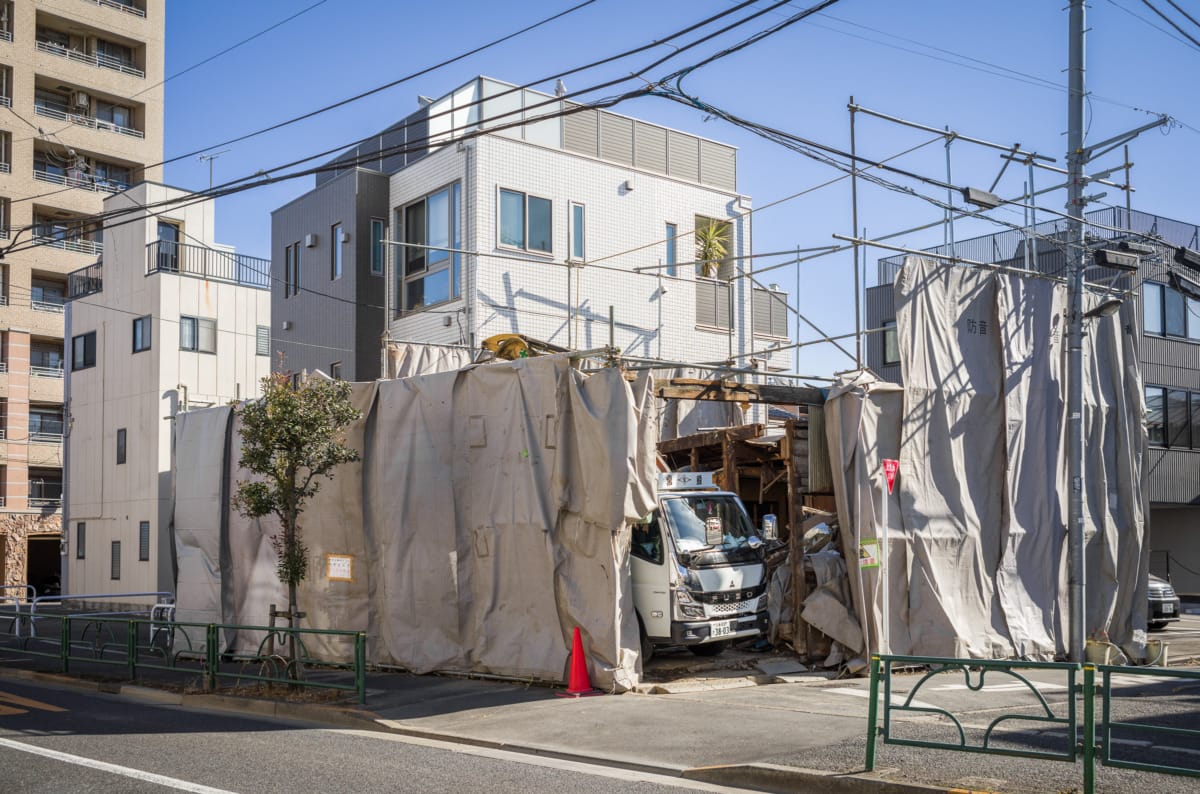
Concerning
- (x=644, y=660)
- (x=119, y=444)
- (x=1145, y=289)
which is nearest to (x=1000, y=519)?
(x=644, y=660)

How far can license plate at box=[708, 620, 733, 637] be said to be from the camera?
605 inches

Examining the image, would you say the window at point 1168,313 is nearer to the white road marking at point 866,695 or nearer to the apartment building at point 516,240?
the apartment building at point 516,240

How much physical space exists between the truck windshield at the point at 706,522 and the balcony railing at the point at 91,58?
4919 centimetres

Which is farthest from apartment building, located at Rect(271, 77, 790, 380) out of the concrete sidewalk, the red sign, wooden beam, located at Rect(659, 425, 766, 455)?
the concrete sidewalk

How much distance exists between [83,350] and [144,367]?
5024mm

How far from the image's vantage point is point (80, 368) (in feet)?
→ 131

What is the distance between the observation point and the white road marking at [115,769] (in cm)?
868

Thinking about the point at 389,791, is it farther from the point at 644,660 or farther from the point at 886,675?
the point at 644,660

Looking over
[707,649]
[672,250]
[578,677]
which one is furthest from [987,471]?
[672,250]

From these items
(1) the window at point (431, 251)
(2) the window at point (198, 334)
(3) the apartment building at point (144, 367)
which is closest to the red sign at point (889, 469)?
(1) the window at point (431, 251)

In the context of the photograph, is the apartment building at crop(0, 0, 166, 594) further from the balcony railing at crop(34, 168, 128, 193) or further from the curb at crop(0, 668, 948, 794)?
the curb at crop(0, 668, 948, 794)

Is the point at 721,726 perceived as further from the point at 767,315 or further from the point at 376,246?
the point at 767,315

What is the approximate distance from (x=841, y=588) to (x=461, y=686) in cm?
541

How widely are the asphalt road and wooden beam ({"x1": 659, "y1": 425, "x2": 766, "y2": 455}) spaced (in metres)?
9.69
